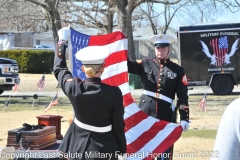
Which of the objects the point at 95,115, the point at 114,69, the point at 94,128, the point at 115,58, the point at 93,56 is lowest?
the point at 94,128

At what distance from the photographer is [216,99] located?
17312 mm

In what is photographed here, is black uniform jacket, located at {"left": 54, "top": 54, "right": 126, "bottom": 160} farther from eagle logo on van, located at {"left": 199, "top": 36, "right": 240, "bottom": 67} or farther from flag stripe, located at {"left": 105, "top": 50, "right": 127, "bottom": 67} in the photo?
eagle logo on van, located at {"left": 199, "top": 36, "right": 240, "bottom": 67}

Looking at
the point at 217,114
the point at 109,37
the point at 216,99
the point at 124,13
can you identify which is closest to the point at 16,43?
the point at 124,13

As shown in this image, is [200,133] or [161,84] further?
[200,133]

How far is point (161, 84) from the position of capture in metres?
5.76

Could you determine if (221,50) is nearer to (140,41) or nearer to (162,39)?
(162,39)

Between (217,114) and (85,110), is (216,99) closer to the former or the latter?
(217,114)

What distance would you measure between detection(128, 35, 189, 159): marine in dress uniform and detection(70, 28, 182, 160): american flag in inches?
5.6

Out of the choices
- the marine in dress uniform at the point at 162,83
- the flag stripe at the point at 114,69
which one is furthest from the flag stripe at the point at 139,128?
the flag stripe at the point at 114,69

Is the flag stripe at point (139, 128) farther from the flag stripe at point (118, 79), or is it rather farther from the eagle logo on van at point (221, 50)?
the eagle logo on van at point (221, 50)

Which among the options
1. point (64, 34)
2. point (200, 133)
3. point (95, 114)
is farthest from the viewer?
point (200, 133)

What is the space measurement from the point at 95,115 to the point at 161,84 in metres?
1.81

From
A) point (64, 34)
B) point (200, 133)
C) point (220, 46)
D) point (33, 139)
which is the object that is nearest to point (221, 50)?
point (220, 46)

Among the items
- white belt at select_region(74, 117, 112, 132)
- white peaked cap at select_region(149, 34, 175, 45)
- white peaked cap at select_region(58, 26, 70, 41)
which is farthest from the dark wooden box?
white belt at select_region(74, 117, 112, 132)
